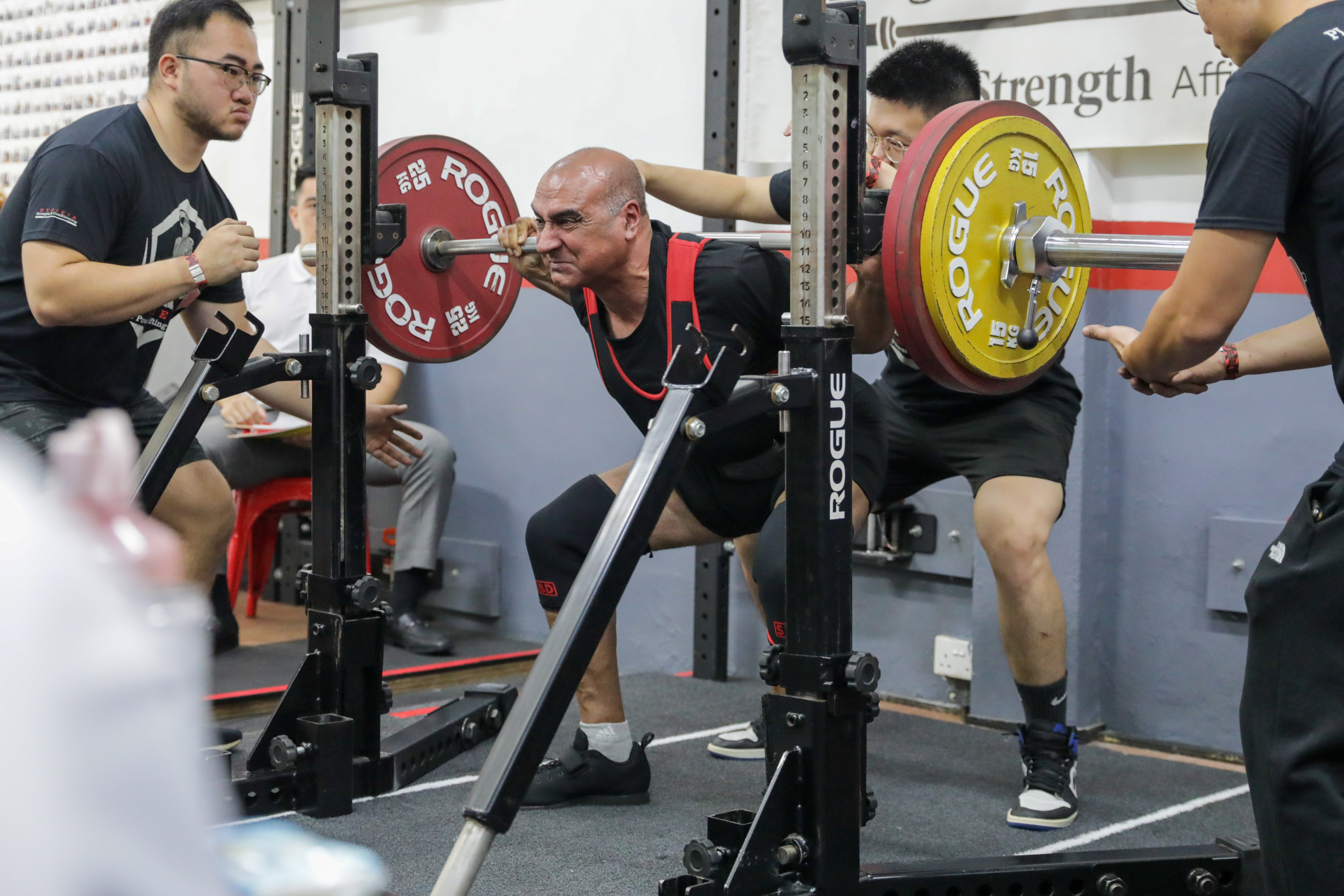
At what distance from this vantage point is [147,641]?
1.44 ft

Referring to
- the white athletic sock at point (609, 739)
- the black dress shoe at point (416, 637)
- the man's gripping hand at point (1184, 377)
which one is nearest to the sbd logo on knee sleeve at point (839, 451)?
the man's gripping hand at point (1184, 377)

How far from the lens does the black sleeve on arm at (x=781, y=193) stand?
8.01 feet

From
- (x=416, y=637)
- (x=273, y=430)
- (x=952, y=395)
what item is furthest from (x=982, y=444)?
(x=273, y=430)

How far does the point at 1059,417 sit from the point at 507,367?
6.88 ft

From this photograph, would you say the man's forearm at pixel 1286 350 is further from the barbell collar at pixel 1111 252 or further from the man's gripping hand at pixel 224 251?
the man's gripping hand at pixel 224 251

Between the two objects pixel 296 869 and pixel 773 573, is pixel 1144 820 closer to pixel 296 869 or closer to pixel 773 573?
pixel 773 573

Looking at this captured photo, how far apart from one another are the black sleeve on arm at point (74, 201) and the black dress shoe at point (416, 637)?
68.2 inches

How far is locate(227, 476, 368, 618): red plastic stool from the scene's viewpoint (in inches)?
168

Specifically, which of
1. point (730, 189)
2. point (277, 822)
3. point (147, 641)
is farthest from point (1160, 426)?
point (147, 641)

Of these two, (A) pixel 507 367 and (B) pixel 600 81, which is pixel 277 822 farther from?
(B) pixel 600 81

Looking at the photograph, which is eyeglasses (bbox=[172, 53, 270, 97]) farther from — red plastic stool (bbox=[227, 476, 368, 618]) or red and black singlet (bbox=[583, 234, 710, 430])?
red plastic stool (bbox=[227, 476, 368, 618])

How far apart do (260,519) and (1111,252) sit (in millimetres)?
3166

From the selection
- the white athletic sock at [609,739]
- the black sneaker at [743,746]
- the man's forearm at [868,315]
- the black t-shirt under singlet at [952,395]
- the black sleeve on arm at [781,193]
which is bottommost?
the black sneaker at [743,746]

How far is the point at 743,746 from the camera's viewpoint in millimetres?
3143
